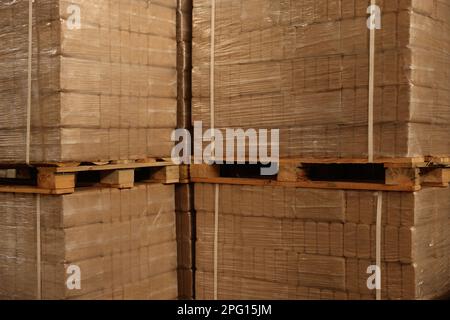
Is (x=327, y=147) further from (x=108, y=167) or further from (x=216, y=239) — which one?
(x=108, y=167)

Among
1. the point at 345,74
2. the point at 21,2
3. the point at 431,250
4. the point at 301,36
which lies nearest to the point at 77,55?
the point at 21,2

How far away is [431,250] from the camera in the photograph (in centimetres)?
438

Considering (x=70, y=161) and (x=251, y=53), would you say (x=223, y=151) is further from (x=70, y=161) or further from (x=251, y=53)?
(x=70, y=161)

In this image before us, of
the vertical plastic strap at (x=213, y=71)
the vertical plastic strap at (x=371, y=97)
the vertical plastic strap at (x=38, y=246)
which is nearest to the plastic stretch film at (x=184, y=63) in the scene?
the vertical plastic strap at (x=213, y=71)

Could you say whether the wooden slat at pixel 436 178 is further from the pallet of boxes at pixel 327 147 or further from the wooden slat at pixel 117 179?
the wooden slat at pixel 117 179

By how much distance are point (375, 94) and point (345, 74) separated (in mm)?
264

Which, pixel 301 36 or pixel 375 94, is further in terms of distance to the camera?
pixel 301 36

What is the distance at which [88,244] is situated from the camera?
4.36 metres

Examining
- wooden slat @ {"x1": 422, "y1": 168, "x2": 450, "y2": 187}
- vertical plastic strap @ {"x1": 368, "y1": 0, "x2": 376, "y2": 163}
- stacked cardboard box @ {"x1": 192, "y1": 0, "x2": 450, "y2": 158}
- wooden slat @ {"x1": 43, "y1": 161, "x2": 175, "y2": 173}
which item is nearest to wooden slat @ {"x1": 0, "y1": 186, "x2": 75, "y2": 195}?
wooden slat @ {"x1": 43, "y1": 161, "x2": 175, "y2": 173}

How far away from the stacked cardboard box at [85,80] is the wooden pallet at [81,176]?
0.22 feet

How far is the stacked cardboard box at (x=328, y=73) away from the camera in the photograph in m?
4.14

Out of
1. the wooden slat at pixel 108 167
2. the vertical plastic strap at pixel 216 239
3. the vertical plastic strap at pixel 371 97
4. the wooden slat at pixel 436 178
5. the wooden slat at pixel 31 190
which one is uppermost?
the vertical plastic strap at pixel 371 97

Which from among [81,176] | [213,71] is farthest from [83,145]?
[213,71]

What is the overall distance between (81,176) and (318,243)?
83.3 inches
